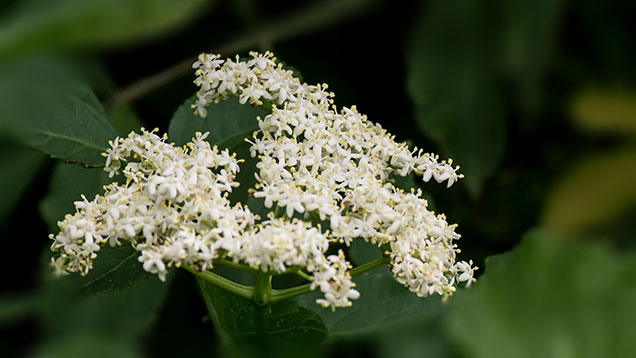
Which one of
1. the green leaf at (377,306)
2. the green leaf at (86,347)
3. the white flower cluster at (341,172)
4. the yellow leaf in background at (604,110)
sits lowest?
the green leaf at (86,347)

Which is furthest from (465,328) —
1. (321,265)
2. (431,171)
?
(431,171)

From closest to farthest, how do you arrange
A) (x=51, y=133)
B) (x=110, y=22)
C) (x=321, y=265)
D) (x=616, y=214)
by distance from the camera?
(x=110, y=22) → (x=321, y=265) → (x=51, y=133) → (x=616, y=214)

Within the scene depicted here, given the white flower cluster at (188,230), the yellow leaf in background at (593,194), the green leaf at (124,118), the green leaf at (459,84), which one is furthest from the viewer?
the yellow leaf in background at (593,194)

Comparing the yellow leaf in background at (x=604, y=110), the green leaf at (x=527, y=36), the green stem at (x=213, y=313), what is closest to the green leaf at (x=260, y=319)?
the green stem at (x=213, y=313)

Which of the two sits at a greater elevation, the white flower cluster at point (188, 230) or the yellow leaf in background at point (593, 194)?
the yellow leaf in background at point (593, 194)

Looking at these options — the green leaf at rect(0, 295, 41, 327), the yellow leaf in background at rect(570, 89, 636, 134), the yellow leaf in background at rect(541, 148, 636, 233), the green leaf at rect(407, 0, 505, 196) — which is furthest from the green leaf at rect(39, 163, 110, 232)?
the yellow leaf in background at rect(570, 89, 636, 134)

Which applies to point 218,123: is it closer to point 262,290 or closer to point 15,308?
point 262,290

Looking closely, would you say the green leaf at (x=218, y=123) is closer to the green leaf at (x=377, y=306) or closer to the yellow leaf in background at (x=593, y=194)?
the green leaf at (x=377, y=306)

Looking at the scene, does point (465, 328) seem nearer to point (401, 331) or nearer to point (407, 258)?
point (401, 331)
